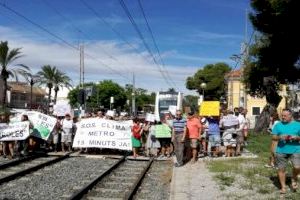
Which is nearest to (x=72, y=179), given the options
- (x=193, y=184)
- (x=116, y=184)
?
(x=116, y=184)

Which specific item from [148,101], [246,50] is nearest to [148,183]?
[246,50]

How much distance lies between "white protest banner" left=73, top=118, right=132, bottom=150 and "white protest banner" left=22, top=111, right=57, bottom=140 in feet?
3.77

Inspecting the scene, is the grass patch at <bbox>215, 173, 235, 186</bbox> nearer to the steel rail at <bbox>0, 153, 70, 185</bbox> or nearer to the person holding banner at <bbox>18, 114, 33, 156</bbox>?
the steel rail at <bbox>0, 153, 70, 185</bbox>

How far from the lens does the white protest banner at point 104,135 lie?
23.4 metres

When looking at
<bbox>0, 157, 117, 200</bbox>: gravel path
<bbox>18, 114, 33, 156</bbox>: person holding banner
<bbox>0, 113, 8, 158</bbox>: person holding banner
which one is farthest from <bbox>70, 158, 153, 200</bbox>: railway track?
<bbox>0, 113, 8, 158</bbox>: person holding banner

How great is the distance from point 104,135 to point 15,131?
3.74 m

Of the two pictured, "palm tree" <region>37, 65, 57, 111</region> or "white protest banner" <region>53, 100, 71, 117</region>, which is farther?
"palm tree" <region>37, 65, 57, 111</region>

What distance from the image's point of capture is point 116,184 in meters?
15.5

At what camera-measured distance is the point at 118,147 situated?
2339 centimetres

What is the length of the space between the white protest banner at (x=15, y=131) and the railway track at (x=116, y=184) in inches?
Answer: 146

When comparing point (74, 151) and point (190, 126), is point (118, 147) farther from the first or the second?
point (190, 126)

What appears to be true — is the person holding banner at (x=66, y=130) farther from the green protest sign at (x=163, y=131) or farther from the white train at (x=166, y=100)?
the white train at (x=166, y=100)

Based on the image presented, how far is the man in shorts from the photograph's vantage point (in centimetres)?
1155

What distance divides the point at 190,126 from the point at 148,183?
13.3 ft
